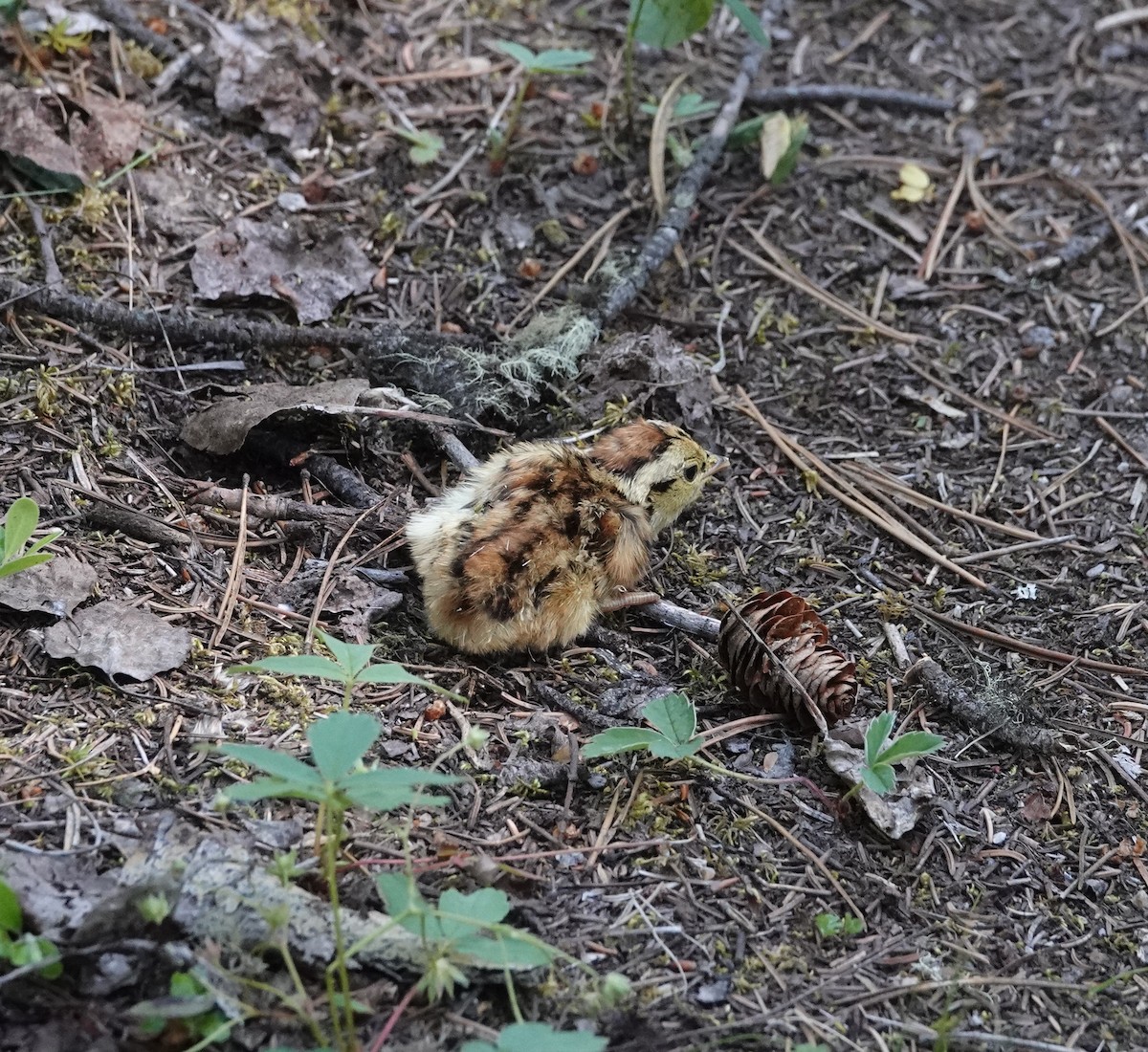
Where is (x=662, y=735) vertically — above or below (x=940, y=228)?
below

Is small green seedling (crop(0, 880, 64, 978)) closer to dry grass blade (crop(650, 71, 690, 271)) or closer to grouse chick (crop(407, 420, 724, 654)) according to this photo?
grouse chick (crop(407, 420, 724, 654))

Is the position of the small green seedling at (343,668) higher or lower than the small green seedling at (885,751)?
higher

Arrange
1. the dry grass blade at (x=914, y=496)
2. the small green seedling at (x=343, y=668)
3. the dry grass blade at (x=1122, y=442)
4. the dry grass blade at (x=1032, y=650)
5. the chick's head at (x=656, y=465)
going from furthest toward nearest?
the dry grass blade at (x=1122, y=442) < the dry grass blade at (x=914, y=496) < the chick's head at (x=656, y=465) < the dry grass blade at (x=1032, y=650) < the small green seedling at (x=343, y=668)

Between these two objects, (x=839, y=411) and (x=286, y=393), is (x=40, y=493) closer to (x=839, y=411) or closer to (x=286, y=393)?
(x=286, y=393)

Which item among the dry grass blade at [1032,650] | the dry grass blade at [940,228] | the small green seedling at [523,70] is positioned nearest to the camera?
the dry grass blade at [1032,650]

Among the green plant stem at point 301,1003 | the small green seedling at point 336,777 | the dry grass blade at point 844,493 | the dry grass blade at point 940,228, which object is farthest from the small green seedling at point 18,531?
the dry grass blade at point 940,228

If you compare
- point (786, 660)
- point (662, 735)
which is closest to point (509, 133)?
point (786, 660)

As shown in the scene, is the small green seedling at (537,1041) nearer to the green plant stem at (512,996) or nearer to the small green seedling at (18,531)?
the green plant stem at (512,996)

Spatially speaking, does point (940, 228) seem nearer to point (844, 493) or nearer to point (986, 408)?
point (986, 408)
